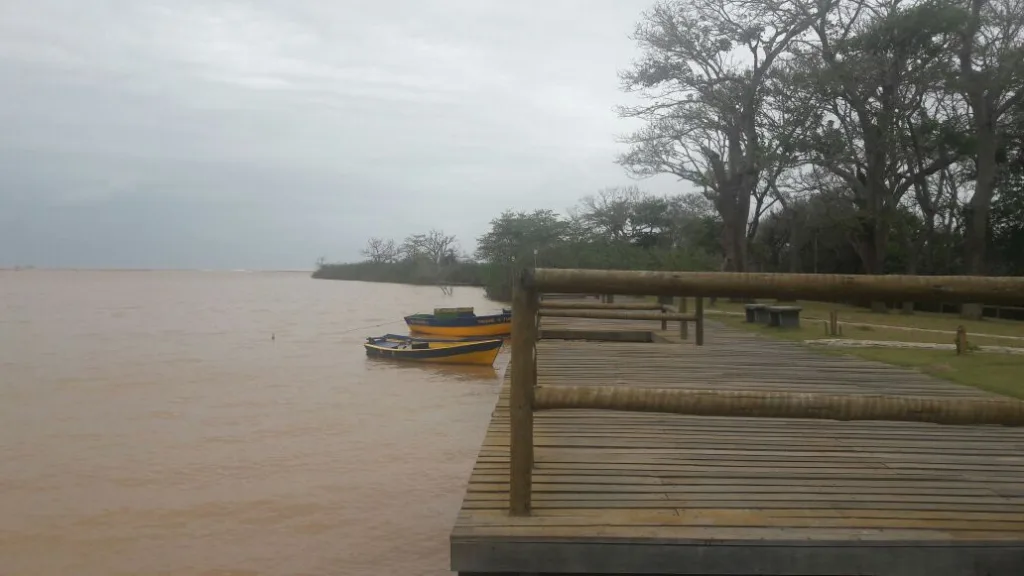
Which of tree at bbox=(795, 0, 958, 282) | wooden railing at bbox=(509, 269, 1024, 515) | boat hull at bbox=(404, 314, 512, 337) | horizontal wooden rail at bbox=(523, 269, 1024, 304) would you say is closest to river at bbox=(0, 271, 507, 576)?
boat hull at bbox=(404, 314, 512, 337)

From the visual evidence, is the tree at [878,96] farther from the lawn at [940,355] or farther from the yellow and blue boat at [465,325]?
the yellow and blue boat at [465,325]

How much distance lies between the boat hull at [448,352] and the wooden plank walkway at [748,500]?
10.8 m

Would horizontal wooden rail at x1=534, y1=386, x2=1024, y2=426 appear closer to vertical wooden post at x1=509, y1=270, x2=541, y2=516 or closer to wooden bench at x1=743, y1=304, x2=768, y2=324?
vertical wooden post at x1=509, y1=270, x2=541, y2=516

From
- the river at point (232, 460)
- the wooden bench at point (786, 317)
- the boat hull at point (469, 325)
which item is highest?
the wooden bench at point (786, 317)

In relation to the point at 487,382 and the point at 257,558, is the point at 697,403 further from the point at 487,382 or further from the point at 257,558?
the point at 487,382

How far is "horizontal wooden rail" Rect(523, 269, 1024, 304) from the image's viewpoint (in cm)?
251

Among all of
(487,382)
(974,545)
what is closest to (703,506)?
(974,545)

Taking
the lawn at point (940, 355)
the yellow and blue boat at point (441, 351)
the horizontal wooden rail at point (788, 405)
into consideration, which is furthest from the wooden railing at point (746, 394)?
the yellow and blue boat at point (441, 351)

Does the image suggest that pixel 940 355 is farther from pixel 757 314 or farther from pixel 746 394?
Answer: pixel 746 394

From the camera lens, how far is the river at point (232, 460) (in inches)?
226

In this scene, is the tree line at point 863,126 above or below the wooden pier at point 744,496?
above

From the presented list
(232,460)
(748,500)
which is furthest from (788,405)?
(232,460)

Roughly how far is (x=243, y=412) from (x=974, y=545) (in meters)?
10.6

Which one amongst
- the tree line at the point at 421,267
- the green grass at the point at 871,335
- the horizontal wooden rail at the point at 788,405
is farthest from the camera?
the tree line at the point at 421,267
